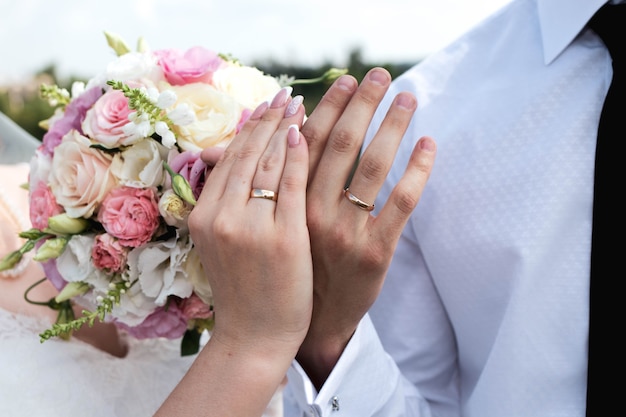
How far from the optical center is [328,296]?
138 centimetres

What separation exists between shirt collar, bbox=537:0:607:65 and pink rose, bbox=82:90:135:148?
3.48 ft

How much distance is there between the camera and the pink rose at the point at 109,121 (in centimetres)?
142

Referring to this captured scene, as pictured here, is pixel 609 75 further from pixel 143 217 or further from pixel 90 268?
pixel 90 268

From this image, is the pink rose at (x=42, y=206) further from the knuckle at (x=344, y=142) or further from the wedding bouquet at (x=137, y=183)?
the knuckle at (x=344, y=142)

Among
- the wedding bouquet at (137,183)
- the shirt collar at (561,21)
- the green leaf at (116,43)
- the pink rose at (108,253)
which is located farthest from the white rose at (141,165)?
the shirt collar at (561,21)

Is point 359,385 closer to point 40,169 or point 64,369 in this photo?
point 64,369

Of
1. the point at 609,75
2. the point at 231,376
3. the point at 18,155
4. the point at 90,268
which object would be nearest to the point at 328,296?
the point at 231,376

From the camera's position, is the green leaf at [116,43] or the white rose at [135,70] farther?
the green leaf at [116,43]

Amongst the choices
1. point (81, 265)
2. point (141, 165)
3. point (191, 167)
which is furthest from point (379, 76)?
point (81, 265)

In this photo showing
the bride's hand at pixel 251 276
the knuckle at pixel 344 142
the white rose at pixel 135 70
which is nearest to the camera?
the bride's hand at pixel 251 276

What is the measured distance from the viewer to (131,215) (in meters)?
1.42

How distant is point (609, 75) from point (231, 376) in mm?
1148

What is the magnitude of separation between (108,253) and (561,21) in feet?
4.08

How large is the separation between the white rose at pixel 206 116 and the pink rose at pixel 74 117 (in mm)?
224
